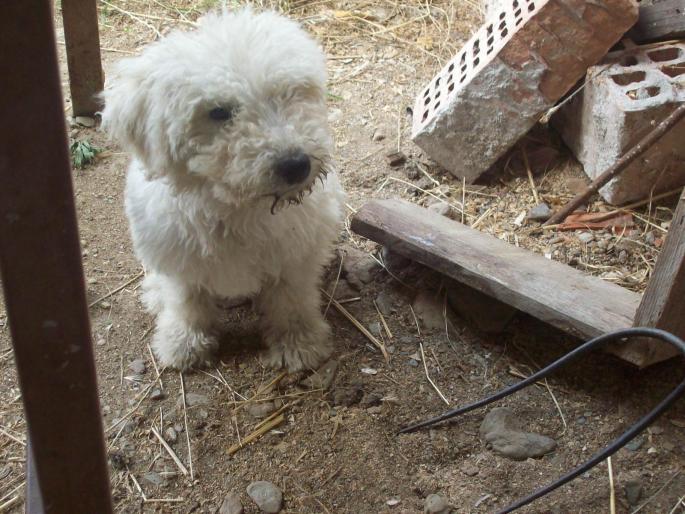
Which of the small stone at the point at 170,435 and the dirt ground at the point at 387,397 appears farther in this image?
the small stone at the point at 170,435

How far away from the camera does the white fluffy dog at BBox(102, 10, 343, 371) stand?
195 cm

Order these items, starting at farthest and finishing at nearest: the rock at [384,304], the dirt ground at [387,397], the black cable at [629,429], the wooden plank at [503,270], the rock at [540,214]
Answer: the rock at [540,214] < the rock at [384,304] < the wooden plank at [503,270] < the dirt ground at [387,397] < the black cable at [629,429]

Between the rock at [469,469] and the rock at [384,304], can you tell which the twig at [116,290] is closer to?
the rock at [384,304]

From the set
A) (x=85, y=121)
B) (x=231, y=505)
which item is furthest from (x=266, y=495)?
(x=85, y=121)

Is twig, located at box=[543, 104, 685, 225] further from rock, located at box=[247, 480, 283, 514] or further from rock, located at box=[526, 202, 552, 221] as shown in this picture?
rock, located at box=[247, 480, 283, 514]

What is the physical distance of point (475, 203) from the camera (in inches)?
130

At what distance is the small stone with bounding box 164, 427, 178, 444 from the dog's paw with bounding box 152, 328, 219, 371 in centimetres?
25

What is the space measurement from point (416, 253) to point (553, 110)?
1.18m

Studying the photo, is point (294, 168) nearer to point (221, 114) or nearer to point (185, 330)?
point (221, 114)

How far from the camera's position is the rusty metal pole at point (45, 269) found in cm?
108

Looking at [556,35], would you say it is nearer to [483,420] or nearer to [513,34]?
[513,34]

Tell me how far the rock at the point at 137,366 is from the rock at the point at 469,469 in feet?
3.84

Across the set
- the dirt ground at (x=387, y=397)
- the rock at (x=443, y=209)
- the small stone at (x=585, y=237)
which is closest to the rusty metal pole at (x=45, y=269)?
the dirt ground at (x=387, y=397)

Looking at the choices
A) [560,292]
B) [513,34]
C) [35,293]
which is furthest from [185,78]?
[513,34]
